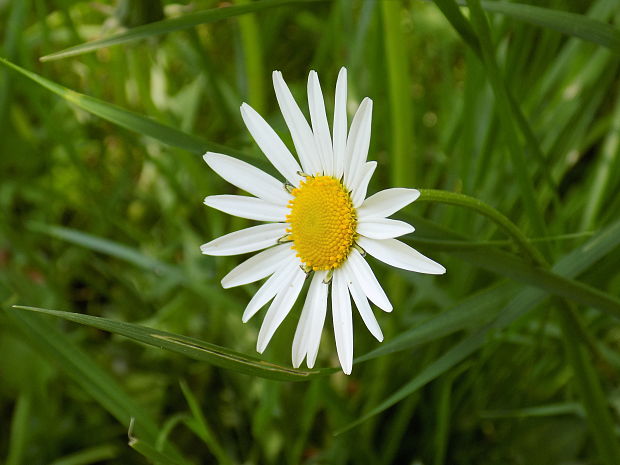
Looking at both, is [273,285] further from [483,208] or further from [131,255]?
[131,255]

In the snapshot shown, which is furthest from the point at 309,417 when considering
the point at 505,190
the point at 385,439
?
the point at 505,190

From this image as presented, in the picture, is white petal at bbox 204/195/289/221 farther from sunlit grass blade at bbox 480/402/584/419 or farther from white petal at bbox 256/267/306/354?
sunlit grass blade at bbox 480/402/584/419

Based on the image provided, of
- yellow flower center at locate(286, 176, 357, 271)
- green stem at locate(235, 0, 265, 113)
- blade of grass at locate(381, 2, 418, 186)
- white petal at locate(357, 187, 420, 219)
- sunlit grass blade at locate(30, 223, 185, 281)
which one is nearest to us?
white petal at locate(357, 187, 420, 219)

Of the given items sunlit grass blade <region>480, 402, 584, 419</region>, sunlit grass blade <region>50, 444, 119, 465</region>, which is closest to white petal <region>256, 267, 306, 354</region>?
sunlit grass blade <region>480, 402, 584, 419</region>

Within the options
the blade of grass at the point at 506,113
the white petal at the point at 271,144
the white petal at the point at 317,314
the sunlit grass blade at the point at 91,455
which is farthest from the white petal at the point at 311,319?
the sunlit grass blade at the point at 91,455

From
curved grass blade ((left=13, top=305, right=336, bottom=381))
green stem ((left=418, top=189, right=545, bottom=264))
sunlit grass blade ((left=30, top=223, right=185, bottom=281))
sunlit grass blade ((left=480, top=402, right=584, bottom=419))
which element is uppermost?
green stem ((left=418, top=189, right=545, bottom=264))

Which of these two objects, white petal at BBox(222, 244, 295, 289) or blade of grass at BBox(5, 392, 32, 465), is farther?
blade of grass at BBox(5, 392, 32, 465)

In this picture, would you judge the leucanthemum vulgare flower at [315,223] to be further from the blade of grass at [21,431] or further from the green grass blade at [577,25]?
the blade of grass at [21,431]
